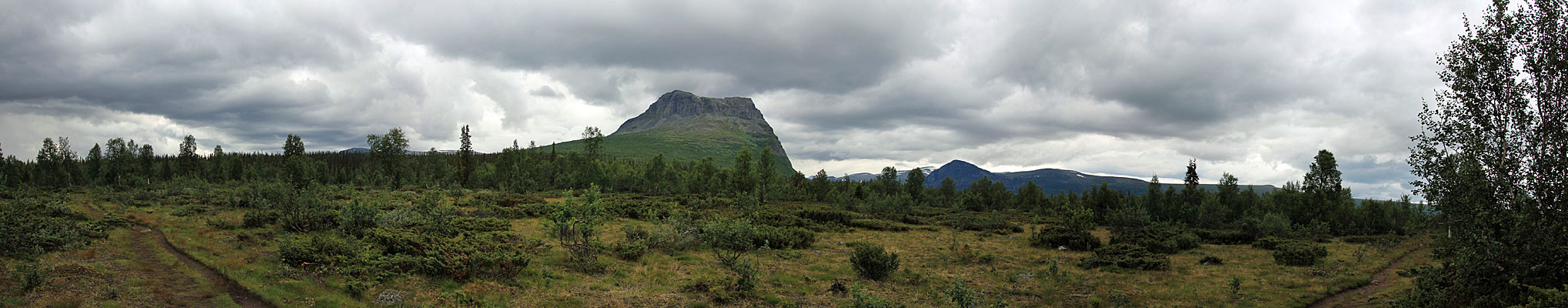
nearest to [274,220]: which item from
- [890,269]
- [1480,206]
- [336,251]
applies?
[336,251]

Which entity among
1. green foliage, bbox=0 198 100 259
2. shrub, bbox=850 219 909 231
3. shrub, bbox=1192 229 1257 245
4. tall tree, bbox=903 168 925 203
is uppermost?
tall tree, bbox=903 168 925 203

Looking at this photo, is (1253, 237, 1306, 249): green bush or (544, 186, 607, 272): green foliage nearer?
(544, 186, 607, 272): green foliage

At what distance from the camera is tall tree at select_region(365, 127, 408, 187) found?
3959 inches

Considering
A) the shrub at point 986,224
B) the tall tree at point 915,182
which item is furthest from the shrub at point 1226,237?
the tall tree at point 915,182

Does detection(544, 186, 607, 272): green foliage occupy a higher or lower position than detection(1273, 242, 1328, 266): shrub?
higher

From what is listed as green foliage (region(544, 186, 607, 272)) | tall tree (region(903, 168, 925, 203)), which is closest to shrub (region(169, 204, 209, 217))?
green foliage (region(544, 186, 607, 272))

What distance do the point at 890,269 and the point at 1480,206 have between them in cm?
1569

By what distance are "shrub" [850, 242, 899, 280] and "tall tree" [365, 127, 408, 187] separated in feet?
335

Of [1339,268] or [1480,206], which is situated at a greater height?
[1480,206]

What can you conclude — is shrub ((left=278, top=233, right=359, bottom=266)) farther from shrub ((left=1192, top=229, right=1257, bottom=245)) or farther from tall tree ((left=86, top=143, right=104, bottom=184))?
tall tree ((left=86, top=143, right=104, bottom=184))

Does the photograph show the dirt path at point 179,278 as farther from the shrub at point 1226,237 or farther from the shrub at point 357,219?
the shrub at point 1226,237

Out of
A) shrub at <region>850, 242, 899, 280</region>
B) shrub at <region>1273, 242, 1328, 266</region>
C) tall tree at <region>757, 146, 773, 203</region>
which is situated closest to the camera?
shrub at <region>850, 242, 899, 280</region>

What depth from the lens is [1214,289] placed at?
22.2 metres

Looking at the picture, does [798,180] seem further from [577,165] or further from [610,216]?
[610,216]
